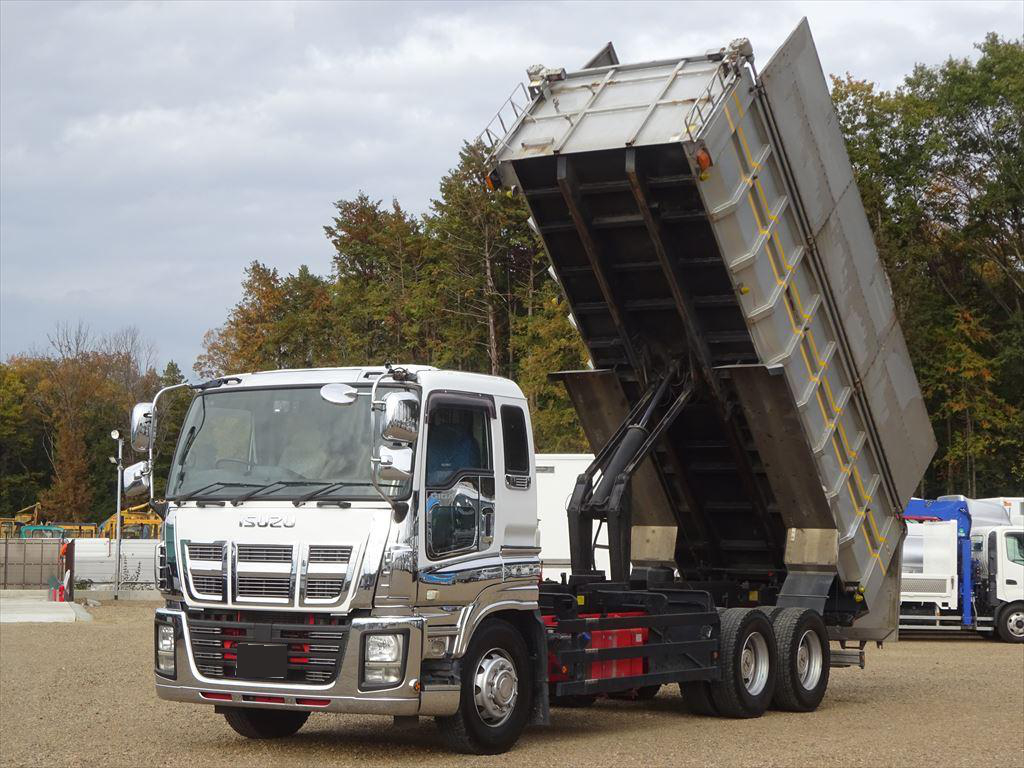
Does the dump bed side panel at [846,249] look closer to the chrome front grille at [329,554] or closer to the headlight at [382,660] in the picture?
the chrome front grille at [329,554]

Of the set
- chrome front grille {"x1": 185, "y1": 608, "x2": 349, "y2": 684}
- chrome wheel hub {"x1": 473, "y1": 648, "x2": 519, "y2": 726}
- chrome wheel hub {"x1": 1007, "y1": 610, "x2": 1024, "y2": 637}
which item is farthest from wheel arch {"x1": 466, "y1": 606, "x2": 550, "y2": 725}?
chrome wheel hub {"x1": 1007, "y1": 610, "x2": 1024, "y2": 637}

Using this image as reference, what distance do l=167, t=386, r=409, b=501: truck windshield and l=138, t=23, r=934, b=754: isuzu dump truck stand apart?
0.02m

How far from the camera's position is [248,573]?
9.46 meters

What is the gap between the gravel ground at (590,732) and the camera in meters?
9.85

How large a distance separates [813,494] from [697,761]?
3.73 metres

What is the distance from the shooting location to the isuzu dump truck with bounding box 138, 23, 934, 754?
30.7 ft

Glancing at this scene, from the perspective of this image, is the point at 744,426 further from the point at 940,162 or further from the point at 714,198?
the point at 940,162

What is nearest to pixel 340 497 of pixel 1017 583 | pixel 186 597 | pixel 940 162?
pixel 186 597

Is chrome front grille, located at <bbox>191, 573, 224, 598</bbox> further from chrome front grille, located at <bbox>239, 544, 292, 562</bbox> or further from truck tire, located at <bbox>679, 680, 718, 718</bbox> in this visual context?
truck tire, located at <bbox>679, 680, 718, 718</bbox>

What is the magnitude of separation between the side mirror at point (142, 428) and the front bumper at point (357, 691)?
1745 mm

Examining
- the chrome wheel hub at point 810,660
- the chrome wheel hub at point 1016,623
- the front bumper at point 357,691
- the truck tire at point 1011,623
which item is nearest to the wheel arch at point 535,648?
the front bumper at point 357,691

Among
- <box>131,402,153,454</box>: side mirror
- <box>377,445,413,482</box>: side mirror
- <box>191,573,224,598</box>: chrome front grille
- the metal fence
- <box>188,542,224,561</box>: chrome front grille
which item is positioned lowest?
the metal fence

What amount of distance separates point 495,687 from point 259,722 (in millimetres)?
2175

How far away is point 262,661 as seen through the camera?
942 centimetres
